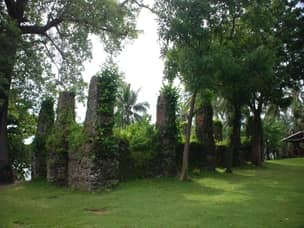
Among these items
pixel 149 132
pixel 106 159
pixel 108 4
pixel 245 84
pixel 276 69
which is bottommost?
pixel 106 159

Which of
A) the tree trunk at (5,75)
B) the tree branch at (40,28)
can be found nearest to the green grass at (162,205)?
the tree trunk at (5,75)

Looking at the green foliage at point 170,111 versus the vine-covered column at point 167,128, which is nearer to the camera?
the vine-covered column at point 167,128

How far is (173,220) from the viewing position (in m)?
8.55

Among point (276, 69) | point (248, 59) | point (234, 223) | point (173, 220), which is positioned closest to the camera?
point (234, 223)

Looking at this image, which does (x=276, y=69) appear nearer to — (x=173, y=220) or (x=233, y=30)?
(x=233, y=30)

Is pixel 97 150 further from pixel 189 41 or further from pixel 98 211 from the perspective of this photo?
pixel 189 41

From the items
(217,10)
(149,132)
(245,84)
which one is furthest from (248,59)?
(149,132)

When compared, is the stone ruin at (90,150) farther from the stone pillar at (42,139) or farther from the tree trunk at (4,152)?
the tree trunk at (4,152)

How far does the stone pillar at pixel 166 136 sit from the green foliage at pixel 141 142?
0.37 meters

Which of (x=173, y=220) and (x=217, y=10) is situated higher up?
(x=217, y=10)

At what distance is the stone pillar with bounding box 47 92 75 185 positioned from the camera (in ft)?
52.4

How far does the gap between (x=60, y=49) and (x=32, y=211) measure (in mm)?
12468

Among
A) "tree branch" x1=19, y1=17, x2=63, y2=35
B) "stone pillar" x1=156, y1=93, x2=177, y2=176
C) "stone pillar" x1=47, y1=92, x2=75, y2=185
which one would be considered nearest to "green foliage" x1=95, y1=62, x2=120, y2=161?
"stone pillar" x1=47, y1=92, x2=75, y2=185

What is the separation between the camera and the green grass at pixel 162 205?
27.9 ft
